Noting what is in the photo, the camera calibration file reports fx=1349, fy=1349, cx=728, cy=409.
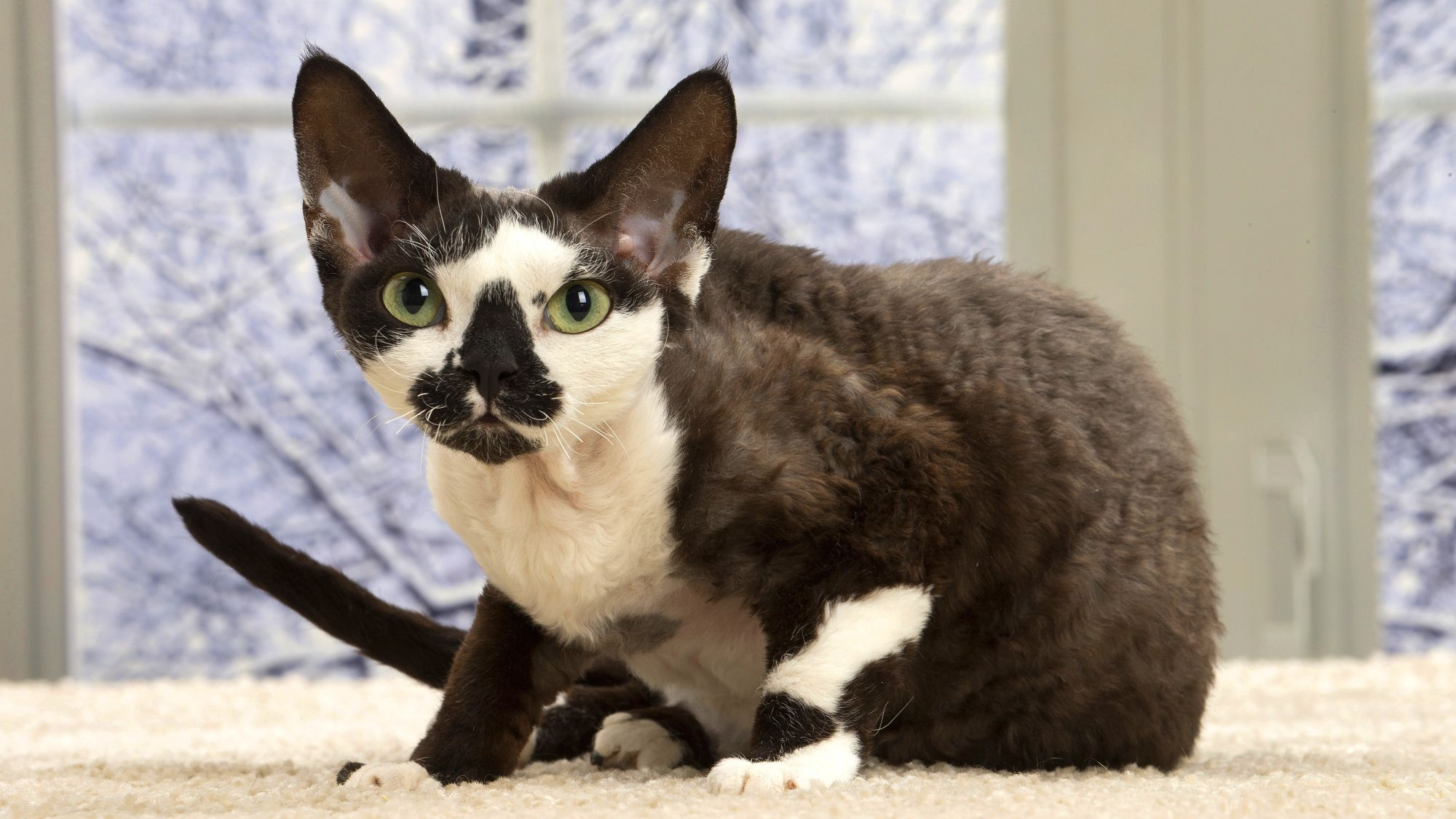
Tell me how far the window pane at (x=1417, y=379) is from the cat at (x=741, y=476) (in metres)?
1.40

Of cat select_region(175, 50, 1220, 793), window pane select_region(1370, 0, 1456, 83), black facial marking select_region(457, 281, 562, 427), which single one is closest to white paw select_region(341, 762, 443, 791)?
cat select_region(175, 50, 1220, 793)

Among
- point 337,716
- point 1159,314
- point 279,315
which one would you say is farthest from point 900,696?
point 279,315

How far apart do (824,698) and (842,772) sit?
0.05 meters

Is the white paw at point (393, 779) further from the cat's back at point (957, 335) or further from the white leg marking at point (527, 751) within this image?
the cat's back at point (957, 335)

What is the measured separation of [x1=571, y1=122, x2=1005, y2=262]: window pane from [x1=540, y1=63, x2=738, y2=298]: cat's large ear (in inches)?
52.7

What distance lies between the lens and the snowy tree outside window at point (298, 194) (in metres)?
2.11

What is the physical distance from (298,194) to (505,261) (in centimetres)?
147

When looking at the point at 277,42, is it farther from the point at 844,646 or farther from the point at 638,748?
the point at 844,646

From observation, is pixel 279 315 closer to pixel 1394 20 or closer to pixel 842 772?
pixel 842 772

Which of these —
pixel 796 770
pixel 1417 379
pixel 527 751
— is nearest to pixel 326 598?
pixel 527 751

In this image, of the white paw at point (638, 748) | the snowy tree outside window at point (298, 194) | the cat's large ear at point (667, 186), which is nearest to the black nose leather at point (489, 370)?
the cat's large ear at point (667, 186)

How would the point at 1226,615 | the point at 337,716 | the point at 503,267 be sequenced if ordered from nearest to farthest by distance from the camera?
1. the point at 503,267
2. the point at 337,716
3. the point at 1226,615

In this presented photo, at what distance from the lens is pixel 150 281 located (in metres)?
2.13

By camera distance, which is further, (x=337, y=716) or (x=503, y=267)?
(x=337, y=716)
